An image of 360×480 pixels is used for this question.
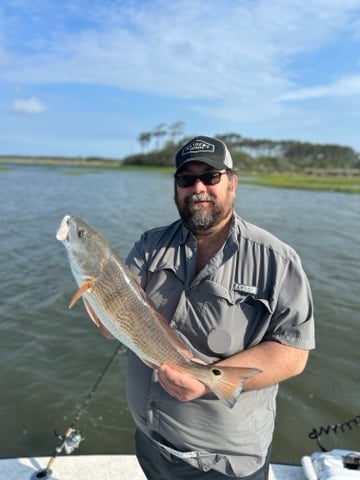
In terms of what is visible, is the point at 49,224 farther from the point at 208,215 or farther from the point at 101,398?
the point at 208,215

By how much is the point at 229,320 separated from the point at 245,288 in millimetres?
224

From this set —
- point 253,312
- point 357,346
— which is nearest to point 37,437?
point 253,312

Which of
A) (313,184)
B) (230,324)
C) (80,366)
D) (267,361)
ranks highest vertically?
(313,184)

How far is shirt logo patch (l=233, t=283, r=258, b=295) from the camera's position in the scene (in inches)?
98.7

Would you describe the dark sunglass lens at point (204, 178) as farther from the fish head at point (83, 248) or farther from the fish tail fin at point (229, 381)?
the fish tail fin at point (229, 381)

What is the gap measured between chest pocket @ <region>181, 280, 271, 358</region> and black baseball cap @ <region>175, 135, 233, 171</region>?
2.61ft

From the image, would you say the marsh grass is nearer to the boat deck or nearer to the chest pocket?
the boat deck

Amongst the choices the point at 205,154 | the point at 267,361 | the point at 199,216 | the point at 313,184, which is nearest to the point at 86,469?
the point at 267,361

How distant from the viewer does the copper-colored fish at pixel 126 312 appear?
2.35 metres

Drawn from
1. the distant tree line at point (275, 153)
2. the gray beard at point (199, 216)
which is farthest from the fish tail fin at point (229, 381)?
the distant tree line at point (275, 153)

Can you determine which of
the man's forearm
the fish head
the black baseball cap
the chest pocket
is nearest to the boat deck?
the man's forearm

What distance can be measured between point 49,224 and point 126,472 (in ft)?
53.7

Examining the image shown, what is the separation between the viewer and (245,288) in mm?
2529

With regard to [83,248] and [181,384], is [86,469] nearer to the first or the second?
[181,384]
